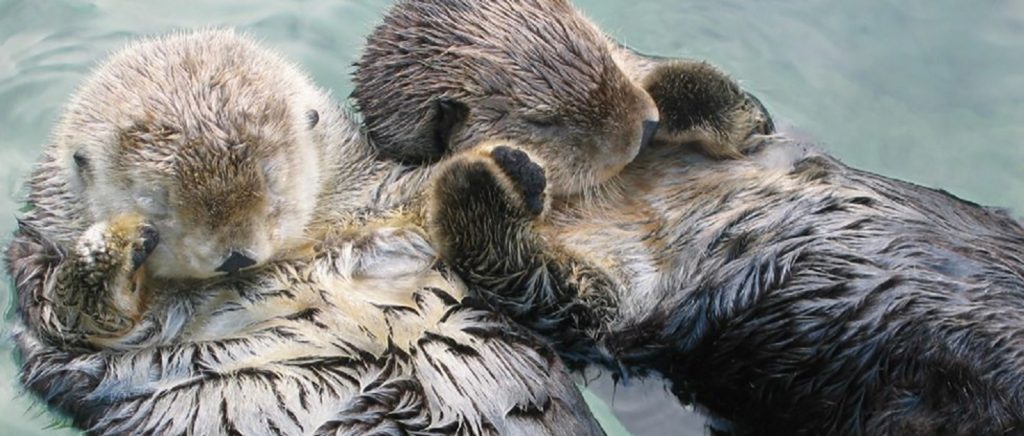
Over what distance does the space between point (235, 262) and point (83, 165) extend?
1.78 feet

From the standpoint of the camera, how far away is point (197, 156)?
3.38 meters

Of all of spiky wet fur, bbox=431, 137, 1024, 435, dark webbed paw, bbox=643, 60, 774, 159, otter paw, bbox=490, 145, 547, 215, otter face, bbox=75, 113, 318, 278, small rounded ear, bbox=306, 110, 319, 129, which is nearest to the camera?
spiky wet fur, bbox=431, 137, 1024, 435

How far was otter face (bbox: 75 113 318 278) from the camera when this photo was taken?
133 inches

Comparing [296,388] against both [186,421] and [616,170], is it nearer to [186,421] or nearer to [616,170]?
[186,421]

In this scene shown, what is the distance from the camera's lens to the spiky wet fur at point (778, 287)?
327 cm

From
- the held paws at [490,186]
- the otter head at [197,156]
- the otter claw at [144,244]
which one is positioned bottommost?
the otter claw at [144,244]

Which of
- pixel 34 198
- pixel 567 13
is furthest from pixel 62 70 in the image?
pixel 567 13

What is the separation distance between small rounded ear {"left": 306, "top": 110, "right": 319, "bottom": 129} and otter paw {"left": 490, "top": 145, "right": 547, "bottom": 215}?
570mm

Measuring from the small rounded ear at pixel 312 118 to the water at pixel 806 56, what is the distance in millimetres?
1377

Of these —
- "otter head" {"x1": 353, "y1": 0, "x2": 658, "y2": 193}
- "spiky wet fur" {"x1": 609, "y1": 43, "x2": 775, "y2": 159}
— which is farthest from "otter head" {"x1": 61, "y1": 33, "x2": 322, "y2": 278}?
"spiky wet fur" {"x1": 609, "y1": 43, "x2": 775, "y2": 159}

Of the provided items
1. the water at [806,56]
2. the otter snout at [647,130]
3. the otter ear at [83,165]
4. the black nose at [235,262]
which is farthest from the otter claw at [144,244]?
the water at [806,56]

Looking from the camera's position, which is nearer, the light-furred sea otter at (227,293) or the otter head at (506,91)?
the light-furred sea otter at (227,293)

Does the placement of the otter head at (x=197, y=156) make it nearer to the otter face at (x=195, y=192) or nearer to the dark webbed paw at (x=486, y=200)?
the otter face at (x=195, y=192)

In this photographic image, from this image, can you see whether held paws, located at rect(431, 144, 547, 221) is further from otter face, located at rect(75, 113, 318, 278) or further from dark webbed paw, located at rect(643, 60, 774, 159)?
dark webbed paw, located at rect(643, 60, 774, 159)
